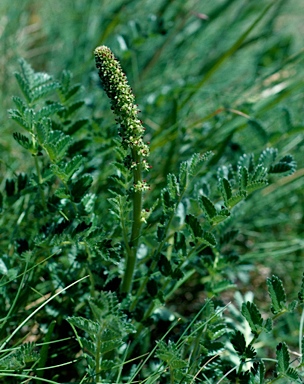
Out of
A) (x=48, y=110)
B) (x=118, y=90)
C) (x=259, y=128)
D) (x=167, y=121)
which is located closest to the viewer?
(x=118, y=90)

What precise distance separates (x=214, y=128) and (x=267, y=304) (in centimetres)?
48

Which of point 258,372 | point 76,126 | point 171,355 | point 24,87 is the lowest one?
point 258,372

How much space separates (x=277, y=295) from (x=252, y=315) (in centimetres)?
5

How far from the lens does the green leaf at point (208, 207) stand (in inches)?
36.3

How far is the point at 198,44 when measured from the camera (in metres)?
2.07

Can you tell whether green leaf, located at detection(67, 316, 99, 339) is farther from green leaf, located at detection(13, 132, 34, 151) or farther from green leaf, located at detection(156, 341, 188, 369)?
green leaf, located at detection(13, 132, 34, 151)

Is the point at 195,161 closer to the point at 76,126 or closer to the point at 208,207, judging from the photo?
the point at 208,207

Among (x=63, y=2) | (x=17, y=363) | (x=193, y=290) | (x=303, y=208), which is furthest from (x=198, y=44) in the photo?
(x=17, y=363)

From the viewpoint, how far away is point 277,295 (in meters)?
0.88

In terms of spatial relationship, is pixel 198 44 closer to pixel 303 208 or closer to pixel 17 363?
pixel 303 208

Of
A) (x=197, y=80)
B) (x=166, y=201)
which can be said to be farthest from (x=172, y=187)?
(x=197, y=80)

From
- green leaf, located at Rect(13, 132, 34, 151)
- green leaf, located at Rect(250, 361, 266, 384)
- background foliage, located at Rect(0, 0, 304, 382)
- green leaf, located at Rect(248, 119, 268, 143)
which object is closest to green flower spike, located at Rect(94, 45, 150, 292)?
background foliage, located at Rect(0, 0, 304, 382)

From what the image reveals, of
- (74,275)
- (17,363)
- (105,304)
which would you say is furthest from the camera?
(74,275)

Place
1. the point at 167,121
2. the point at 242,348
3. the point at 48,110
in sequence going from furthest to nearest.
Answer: the point at 167,121 < the point at 48,110 < the point at 242,348
